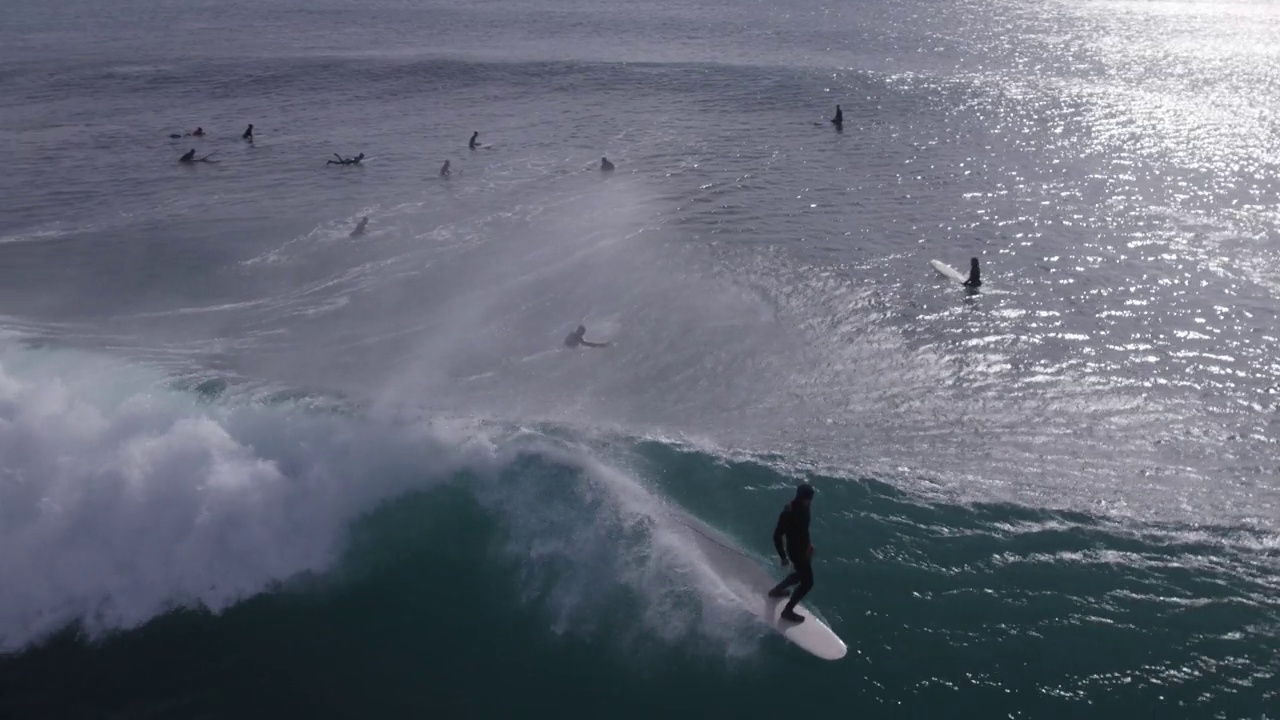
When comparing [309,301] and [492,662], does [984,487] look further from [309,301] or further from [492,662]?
[309,301]

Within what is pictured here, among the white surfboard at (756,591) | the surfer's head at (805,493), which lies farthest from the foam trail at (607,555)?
the surfer's head at (805,493)

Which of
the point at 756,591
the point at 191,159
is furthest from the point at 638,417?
the point at 191,159

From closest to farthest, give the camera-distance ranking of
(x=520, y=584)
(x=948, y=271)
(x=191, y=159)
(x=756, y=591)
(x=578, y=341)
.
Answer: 1. (x=756, y=591)
2. (x=520, y=584)
3. (x=578, y=341)
4. (x=948, y=271)
5. (x=191, y=159)

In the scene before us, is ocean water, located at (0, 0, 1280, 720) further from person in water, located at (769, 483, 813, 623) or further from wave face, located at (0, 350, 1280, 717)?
person in water, located at (769, 483, 813, 623)

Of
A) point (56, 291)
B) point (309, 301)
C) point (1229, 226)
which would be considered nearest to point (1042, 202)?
point (1229, 226)

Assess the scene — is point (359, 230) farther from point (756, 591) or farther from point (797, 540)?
point (797, 540)
